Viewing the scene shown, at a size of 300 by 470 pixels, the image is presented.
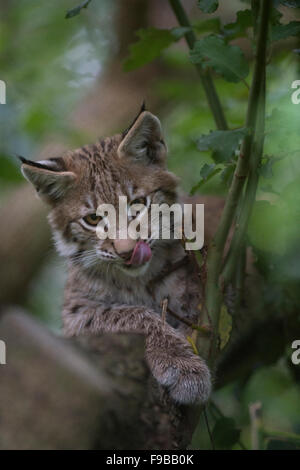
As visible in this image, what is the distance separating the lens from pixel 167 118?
6262mm

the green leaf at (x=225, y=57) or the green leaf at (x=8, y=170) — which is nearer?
the green leaf at (x=225, y=57)

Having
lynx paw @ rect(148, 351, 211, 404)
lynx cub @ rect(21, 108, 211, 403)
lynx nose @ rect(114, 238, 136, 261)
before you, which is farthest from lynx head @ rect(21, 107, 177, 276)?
lynx paw @ rect(148, 351, 211, 404)

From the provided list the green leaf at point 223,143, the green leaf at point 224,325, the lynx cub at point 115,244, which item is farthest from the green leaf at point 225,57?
the green leaf at point 224,325

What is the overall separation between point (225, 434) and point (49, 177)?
1.57m

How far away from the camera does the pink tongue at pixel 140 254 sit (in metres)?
2.85

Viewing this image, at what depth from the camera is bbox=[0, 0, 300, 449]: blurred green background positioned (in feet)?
7.88

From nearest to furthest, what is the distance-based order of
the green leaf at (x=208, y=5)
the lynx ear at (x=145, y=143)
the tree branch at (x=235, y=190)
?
the tree branch at (x=235, y=190) < the green leaf at (x=208, y=5) < the lynx ear at (x=145, y=143)

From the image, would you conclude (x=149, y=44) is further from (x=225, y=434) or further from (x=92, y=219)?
(x=225, y=434)

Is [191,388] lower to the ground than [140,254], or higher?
lower

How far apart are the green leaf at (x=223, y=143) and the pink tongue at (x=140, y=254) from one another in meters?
0.80

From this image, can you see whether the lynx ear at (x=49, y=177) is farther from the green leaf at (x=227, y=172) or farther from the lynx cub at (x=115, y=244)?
the green leaf at (x=227, y=172)

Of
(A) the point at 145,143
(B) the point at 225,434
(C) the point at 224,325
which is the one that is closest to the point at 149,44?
(A) the point at 145,143
